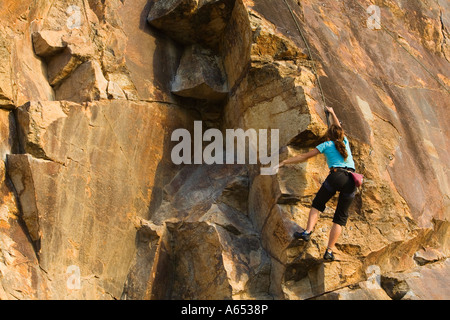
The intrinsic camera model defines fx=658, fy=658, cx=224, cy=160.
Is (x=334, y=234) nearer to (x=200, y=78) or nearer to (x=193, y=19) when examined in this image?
(x=200, y=78)

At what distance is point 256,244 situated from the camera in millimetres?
8688

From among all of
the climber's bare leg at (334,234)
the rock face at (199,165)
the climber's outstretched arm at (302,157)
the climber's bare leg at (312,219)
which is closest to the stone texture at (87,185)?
the rock face at (199,165)

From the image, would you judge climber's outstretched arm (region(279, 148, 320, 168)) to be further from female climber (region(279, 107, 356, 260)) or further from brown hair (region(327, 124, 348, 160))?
brown hair (region(327, 124, 348, 160))

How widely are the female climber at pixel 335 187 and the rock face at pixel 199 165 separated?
0.85 feet

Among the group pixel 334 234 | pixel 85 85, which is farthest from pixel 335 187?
pixel 85 85

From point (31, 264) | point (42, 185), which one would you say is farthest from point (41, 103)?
point (31, 264)

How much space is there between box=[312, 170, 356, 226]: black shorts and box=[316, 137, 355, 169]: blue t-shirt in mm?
118

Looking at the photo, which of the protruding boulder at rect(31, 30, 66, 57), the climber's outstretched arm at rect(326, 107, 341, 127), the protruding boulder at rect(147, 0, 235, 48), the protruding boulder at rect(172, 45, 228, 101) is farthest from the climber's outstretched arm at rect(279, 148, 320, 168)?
the protruding boulder at rect(31, 30, 66, 57)

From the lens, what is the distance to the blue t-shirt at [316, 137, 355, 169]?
8.05m

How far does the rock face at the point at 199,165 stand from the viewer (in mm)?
8344

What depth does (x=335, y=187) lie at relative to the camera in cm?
797

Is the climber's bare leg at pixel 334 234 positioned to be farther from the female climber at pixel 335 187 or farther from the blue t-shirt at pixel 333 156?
the blue t-shirt at pixel 333 156

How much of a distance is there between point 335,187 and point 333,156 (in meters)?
0.39

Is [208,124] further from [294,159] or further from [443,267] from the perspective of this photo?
[443,267]
